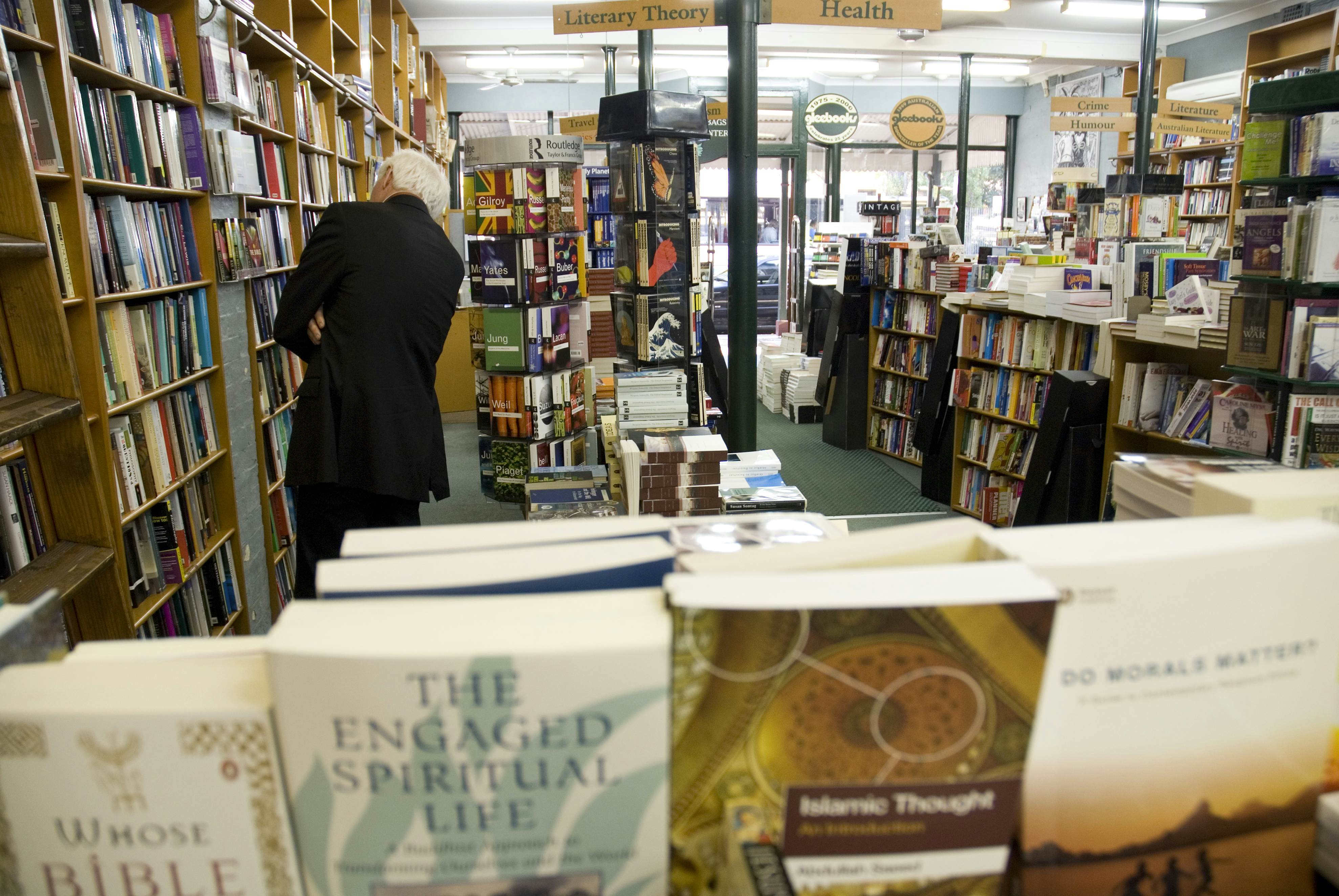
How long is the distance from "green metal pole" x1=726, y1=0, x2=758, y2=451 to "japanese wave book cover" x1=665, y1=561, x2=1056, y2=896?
3006 mm

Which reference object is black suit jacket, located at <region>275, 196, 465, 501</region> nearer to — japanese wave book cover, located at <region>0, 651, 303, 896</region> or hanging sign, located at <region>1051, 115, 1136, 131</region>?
japanese wave book cover, located at <region>0, 651, 303, 896</region>

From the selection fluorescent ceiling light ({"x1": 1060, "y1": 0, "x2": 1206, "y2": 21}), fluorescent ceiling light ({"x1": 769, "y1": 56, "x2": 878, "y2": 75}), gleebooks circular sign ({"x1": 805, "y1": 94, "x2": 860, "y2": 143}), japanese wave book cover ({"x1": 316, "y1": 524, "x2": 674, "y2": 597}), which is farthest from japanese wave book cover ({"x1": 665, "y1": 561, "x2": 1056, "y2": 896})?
fluorescent ceiling light ({"x1": 769, "y1": 56, "x2": 878, "y2": 75})

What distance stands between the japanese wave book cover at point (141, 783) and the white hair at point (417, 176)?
235cm

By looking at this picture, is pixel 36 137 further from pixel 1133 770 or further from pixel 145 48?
pixel 1133 770

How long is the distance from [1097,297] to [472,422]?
5495mm

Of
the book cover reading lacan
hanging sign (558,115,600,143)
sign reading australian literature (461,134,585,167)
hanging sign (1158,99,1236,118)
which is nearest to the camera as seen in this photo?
the book cover reading lacan

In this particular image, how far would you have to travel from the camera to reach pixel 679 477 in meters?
2.80

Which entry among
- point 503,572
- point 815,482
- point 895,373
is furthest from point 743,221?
point 895,373

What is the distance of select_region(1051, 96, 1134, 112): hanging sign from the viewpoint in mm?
8570

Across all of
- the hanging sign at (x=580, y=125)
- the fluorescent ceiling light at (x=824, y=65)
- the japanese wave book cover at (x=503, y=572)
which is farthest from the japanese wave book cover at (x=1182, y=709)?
the fluorescent ceiling light at (x=824, y=65)

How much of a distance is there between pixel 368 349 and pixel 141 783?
2.20 m

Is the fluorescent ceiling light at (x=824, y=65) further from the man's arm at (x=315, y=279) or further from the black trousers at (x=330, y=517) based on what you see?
the black trousers at (x=330, y=517)

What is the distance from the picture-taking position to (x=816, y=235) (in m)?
10.9

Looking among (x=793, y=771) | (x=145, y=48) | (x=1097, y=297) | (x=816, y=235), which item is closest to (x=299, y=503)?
(x=145, y=48)
